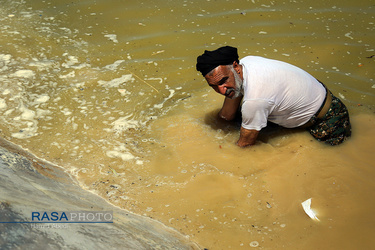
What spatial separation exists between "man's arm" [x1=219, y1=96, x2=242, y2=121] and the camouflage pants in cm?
73

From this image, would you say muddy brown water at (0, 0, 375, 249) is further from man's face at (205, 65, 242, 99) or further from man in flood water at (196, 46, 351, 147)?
man's face at (205, 65, 242, 99)

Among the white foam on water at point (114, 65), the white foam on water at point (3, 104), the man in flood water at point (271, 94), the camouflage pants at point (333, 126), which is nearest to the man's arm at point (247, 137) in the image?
the man in flood water at point (271, 94)

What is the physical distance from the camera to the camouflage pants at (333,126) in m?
3.50

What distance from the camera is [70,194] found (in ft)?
8.99

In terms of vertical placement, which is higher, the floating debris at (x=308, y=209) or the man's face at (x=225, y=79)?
the man's face at (x=225, y=79)

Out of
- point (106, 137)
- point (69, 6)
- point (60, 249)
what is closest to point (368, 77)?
point (106, 137)

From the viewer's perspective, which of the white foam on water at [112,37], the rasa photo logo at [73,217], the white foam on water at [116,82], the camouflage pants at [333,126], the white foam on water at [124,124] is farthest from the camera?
the white foam on water at [112,37]

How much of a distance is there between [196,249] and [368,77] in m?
3.28

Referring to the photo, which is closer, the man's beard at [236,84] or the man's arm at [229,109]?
the man's beard at [236,84]

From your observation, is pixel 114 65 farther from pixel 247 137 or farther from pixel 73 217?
pixel 73 217

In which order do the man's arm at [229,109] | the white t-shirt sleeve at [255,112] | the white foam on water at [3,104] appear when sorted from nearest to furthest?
the white t-shirt sleeve at [255,112] < the man's arm at [229,109] < the white foam on water at [3,104]

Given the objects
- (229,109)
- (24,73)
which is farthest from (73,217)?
(24,73)

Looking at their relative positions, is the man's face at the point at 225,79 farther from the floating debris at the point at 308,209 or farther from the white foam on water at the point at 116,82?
the white foam on water at the point at 116,82

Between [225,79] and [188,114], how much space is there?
1.07m
